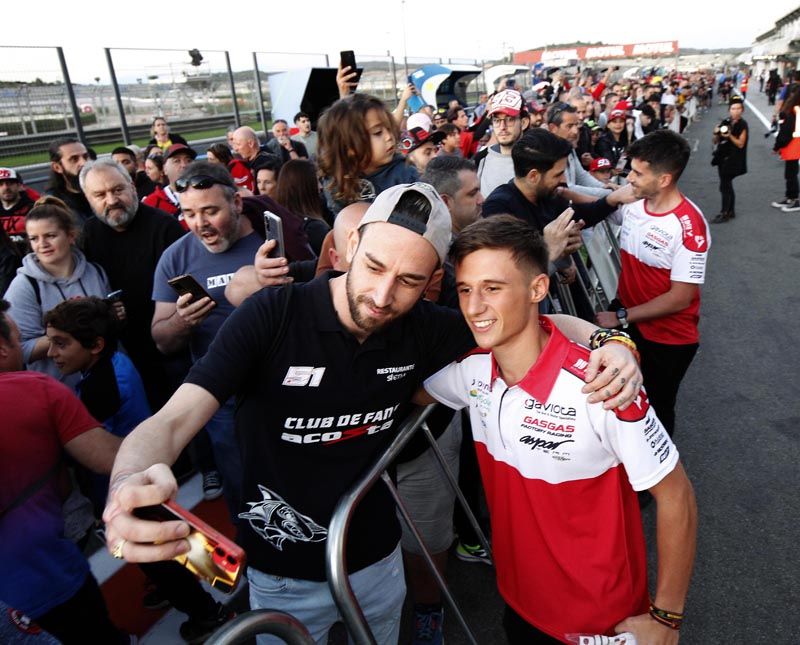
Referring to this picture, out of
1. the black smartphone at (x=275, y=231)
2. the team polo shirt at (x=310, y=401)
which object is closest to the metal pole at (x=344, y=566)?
the team polo shirt at (x=310, y=401)

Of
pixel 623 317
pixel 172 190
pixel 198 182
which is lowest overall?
pixel 623 317

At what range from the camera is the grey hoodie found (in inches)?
124

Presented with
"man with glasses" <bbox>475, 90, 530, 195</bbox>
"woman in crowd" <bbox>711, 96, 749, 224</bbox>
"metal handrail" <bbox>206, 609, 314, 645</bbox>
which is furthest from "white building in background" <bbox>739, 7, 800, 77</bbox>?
"metal handrail" <bbox>206, 609, 314, 645</bbox>

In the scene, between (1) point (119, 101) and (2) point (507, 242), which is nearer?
(2) point (507, 242)

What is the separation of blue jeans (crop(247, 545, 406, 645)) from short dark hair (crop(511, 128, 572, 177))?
2.26m

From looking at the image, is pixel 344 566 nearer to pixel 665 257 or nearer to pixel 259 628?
pixel 259 628

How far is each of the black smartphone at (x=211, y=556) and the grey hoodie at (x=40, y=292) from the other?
94.9 inches

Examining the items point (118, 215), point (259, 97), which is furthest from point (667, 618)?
point (259, 97)

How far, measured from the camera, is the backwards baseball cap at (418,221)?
64.4 inches

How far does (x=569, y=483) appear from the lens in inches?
65.3

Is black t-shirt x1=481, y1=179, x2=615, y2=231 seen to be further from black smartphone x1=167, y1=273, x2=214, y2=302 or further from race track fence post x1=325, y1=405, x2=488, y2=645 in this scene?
race track fence post x1=325, y1=405, x2=488, y2=645

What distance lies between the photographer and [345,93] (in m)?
3.81

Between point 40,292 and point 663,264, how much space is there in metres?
3.71

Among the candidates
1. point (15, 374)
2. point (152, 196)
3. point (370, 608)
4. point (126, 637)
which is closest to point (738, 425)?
point (370, 608)
